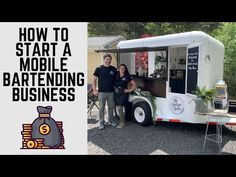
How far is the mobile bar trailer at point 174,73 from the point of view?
548 cm

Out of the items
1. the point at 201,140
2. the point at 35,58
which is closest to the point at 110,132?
the point at 201,140

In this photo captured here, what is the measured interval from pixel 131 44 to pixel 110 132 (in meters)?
2.42

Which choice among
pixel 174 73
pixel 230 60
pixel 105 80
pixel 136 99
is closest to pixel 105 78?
pixel 105 80

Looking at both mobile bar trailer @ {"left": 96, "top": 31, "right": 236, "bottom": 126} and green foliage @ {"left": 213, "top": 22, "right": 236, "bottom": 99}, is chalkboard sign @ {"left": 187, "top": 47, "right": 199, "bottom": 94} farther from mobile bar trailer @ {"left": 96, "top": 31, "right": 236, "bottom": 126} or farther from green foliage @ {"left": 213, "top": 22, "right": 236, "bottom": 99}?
green foliage @ {"left": 213, "top": 22, "right": 236, "bottom": 99}

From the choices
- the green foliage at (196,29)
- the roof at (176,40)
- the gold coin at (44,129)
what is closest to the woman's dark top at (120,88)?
the roof at (176,40)

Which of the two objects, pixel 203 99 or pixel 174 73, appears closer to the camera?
pixel 203 99

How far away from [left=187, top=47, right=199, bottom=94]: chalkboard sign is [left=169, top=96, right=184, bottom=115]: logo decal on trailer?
0.35 metres

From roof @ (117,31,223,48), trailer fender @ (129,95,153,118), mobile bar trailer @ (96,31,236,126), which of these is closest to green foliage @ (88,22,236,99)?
mobile bar trailer @ (96,31,236,126)

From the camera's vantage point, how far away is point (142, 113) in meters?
6.47

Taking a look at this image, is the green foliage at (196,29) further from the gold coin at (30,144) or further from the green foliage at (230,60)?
the gold coin at (30,144)

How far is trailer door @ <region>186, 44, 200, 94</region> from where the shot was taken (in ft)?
17.9

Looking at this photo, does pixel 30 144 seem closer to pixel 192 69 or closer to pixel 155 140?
pixel 155 140

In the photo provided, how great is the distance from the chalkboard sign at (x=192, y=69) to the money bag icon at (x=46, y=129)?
274cm

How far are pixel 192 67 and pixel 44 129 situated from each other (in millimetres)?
3090
